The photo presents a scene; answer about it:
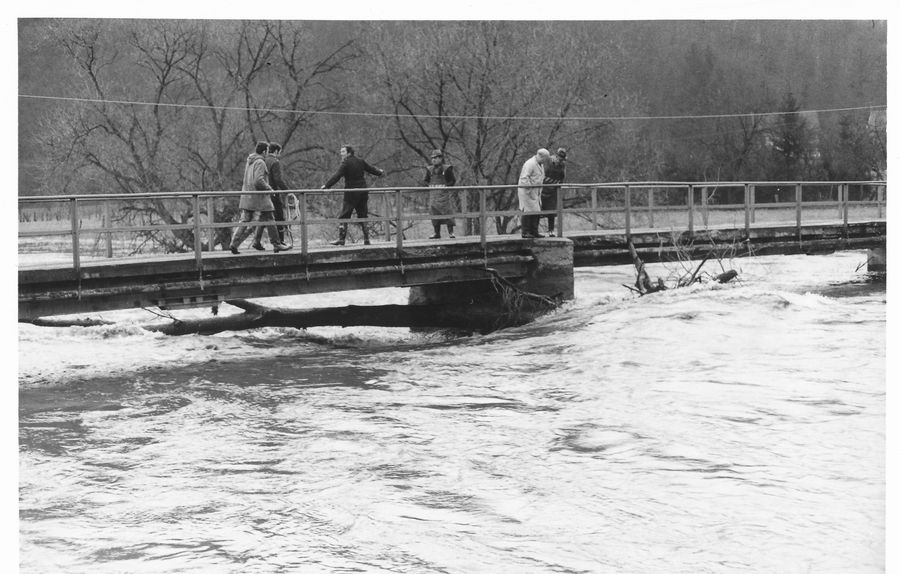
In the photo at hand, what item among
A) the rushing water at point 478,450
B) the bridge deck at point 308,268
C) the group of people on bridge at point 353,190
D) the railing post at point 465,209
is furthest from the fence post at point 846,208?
the railing post at point 465,209

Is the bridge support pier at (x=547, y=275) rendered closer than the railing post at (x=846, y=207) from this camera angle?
Yes

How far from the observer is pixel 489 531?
29.9 ft

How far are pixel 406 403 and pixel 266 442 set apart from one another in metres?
2.53

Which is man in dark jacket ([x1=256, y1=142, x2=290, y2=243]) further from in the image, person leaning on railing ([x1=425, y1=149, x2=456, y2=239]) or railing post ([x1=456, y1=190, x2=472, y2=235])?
railing post ([x1=456, y1=190, x2=472, y2=235])

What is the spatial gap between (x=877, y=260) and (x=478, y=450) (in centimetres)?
1874

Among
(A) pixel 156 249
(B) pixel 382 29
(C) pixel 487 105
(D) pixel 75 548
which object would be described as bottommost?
(D) pixel 75 548

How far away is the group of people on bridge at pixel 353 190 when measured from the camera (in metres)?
17.5

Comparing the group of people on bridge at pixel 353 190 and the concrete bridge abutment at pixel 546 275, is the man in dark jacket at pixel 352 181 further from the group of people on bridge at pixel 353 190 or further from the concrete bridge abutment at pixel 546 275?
the concrete bridge abutment at pixel 546 275

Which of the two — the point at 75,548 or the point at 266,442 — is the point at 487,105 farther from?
the point at 75,548

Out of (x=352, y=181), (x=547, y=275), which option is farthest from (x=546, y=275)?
(x=352, y=181)

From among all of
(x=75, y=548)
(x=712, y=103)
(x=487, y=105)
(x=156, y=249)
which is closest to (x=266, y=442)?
(x=75, y=548)

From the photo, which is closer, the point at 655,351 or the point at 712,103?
the point at 655,351

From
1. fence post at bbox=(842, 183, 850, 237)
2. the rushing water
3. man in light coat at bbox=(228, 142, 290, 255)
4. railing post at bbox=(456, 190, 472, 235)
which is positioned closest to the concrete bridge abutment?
the rushing water

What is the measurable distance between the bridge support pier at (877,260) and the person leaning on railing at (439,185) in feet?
36.5
